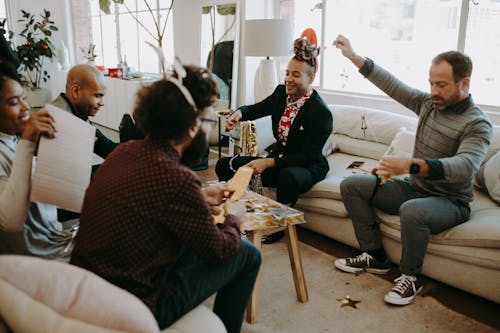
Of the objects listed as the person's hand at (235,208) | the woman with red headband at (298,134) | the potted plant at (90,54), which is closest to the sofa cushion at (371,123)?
the woman with red headband at (298,134)

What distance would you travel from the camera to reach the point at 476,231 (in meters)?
2.02

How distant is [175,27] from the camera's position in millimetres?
5566

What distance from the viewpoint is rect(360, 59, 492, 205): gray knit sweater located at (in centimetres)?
195

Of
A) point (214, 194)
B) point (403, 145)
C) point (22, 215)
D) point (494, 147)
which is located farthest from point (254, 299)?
point (494, 147)

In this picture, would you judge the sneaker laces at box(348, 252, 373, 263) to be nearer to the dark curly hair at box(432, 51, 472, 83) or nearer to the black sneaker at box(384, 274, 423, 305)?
the black sneaker at box(384, 274, 423, 305)

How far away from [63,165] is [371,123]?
229 centimetres

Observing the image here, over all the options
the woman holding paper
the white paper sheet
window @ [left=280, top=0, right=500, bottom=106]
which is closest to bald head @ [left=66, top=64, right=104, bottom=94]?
the woman holding paper

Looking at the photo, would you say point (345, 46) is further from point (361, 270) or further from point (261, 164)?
point (361, 270)

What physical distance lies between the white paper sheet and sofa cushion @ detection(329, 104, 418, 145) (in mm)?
2129

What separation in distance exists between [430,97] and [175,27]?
13.3ft

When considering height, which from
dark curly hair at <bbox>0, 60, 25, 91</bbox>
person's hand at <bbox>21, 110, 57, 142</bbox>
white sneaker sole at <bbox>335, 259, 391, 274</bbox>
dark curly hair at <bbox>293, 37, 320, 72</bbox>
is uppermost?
dark curly hair at <bbox>293, 37, 320, 72</bbox>

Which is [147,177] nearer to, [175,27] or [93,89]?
[93,89]

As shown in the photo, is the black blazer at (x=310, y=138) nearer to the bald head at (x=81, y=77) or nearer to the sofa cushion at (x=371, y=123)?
the sofa cushion at (x=371, y=123)

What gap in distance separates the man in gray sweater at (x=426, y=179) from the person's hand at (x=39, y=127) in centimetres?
136
